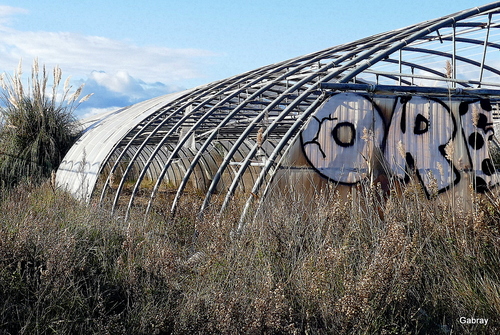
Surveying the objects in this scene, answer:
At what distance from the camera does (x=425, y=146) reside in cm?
1080

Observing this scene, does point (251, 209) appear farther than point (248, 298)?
Yes

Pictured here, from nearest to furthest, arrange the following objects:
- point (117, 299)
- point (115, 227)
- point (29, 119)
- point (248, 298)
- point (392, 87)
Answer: point (248, 298), point (117, 299), point (115, 227), point (392, 87), point (29, 119)

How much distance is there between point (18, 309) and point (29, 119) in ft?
40.0

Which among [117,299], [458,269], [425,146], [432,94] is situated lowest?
[117,299]

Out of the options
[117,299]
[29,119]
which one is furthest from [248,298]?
[29,119]

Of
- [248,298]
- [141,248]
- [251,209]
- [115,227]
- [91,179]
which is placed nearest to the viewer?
Answer: [248,298]

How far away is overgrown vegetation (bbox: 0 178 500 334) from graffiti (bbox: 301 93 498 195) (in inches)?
130

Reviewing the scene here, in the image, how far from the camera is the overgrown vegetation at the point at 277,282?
17.3 ft

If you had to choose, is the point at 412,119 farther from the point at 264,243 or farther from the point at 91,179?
the point at 91,179

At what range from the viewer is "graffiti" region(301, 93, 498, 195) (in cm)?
1025

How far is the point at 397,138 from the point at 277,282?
5.55m

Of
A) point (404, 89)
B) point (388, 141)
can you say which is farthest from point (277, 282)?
point (404, 89)
